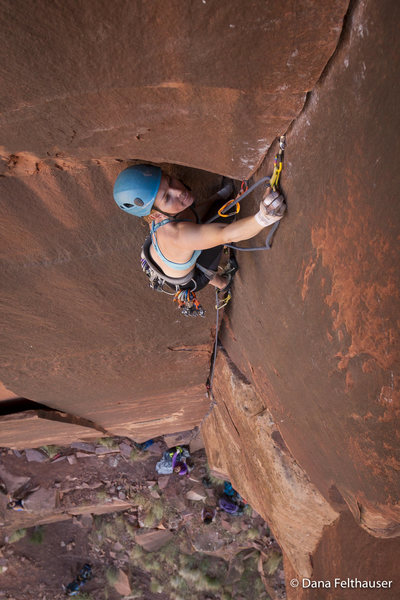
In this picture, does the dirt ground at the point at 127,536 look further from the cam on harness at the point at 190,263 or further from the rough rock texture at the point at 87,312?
the cam on harness at the point at 190,263

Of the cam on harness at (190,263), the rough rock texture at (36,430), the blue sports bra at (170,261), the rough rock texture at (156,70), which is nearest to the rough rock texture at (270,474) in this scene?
the cam on harness at (190,263)

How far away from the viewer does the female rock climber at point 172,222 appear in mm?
1644

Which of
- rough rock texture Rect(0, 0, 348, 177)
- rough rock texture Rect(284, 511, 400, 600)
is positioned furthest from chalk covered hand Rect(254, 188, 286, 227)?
rough rock texture Rect(284, 511, 400, 600)

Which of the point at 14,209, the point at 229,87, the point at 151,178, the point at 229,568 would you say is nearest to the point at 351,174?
the point at 229,87

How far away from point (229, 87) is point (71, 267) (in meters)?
1.56

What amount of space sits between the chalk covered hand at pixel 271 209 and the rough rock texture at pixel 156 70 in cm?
23

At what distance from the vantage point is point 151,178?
5.49 ft

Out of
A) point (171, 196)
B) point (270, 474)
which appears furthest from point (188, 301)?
point (270, 474)

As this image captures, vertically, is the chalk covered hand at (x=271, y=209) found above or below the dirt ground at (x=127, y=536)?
above

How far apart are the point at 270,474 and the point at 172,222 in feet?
7.89

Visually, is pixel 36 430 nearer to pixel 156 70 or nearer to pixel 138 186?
pixel 138 186

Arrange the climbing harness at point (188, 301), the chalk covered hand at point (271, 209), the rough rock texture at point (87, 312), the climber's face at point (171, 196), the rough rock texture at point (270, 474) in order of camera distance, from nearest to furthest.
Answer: the chalk covered hand at point (271, 209) → the climber's face at point (171, 196) → the rough rock texture at point (87, 312) → the climbing harness at point (188, 301) → the rough rock texture at point (270, 474)

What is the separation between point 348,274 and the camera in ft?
4.41

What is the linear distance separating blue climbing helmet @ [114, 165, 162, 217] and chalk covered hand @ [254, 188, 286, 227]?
49 centimetres
